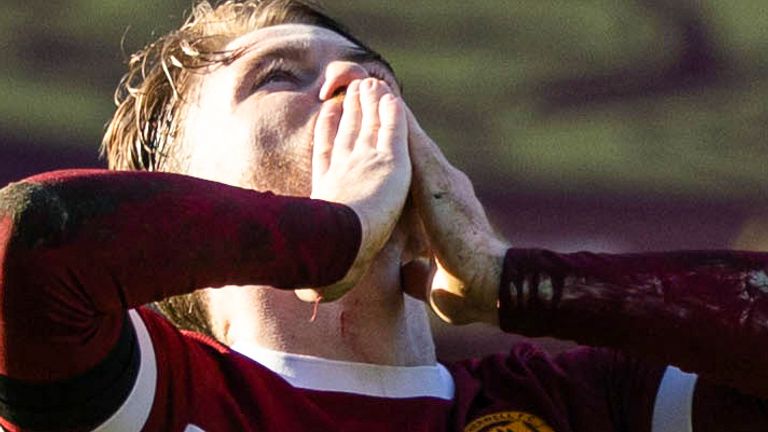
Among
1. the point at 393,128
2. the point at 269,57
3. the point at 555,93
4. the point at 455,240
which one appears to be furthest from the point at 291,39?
the point at 555,93

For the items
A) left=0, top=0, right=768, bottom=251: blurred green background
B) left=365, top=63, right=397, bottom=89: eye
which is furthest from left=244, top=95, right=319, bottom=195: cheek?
left=0, top=0, right=768, bottom=251: blurred green background

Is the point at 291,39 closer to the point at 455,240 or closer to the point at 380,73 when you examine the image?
the point at 380,73

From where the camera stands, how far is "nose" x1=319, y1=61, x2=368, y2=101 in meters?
1.41

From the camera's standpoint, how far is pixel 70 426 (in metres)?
1.06

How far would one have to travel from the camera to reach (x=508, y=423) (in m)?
1.34

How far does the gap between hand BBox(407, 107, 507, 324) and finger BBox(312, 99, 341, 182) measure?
70 mm

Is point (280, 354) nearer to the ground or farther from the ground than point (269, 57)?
nearer to the ground

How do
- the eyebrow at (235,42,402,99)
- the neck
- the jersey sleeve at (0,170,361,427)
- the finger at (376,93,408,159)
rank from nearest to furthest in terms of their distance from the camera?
the jersey sleeve at (0,170,361,427) → the finger at (376,93,408,159) → the neck → the eyebrow at (235,42,402,99)

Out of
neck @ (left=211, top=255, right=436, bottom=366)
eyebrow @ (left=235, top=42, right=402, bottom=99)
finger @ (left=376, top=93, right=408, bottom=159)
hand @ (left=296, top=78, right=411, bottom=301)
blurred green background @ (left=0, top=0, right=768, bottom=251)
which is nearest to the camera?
hand @ (left=296, top=78, right=411, bottom=301)

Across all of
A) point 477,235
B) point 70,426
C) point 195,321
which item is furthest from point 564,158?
point 70,426

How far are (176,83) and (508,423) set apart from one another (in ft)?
1.70

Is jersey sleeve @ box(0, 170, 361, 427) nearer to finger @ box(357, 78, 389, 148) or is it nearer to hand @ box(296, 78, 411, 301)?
hand @ box(296, 78, 411, 301)

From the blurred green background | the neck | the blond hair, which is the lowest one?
the blurred green background

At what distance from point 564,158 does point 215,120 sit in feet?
3.11
